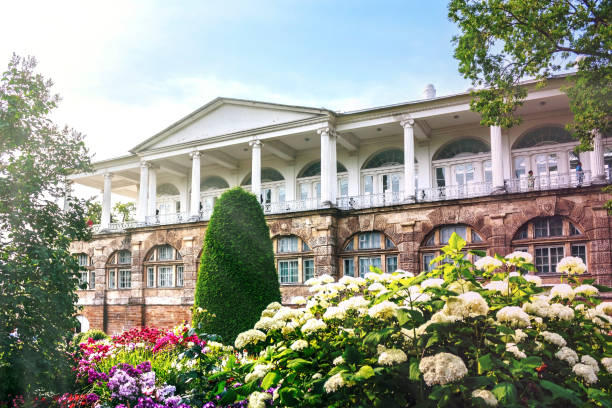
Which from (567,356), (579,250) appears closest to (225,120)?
(579,250)

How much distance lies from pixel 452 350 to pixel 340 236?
65.2ft

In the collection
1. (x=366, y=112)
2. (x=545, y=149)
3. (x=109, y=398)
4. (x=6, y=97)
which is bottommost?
(x=109, y=398)

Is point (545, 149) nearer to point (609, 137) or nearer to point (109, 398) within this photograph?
point (609, 137)

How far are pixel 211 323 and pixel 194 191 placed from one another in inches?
634

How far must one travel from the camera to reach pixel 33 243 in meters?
8.08

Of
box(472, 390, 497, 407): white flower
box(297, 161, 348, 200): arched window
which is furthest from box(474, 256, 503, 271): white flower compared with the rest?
box(297, 161, 348, 200): arched window

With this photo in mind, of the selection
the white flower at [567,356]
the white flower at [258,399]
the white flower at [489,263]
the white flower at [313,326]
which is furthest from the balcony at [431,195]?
the white flower at [258,399]

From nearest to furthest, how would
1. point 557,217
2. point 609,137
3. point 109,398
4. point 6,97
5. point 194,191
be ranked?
point 109,398
point 6,97
point 557,217
point 609,137
point 194,191

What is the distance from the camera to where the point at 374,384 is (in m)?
4.81

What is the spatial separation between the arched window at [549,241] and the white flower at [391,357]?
17791 millimetres

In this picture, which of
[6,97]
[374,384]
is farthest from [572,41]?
[6,97]

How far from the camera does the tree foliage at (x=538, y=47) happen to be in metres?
13.1

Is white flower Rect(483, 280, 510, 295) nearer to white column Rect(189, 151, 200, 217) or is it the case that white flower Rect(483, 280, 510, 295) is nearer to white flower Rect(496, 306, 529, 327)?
white flower Rect(496, 306, 529, 327)

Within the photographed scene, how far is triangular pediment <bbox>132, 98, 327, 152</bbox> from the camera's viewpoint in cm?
2662
